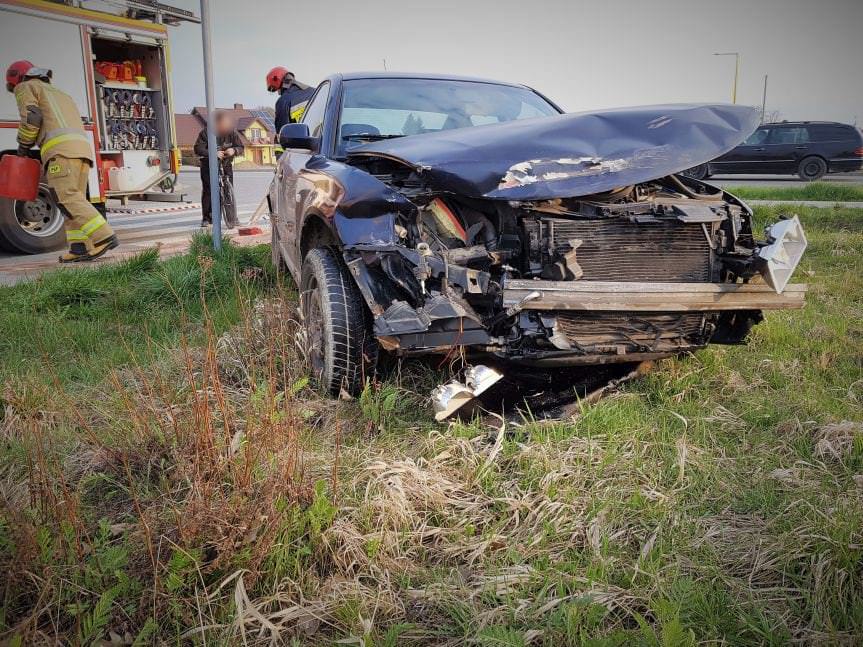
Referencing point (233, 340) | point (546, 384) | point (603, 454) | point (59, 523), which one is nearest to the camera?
point (59, 523)

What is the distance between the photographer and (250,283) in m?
5.43

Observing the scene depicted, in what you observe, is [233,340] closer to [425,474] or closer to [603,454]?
[425,474]

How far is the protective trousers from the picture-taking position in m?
6.80

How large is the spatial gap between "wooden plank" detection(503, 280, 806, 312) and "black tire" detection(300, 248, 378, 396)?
806mm

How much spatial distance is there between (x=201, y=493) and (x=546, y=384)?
72.4 inches

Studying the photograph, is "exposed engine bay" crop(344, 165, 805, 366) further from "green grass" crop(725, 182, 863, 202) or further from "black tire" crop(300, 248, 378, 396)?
"green grass" crop(725, 182, 863, 202)

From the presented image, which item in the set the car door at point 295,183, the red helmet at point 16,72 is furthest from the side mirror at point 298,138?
the red helmet at point 16,72

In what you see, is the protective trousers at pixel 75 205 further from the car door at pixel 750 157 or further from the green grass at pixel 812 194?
the car door at pixel 750 157

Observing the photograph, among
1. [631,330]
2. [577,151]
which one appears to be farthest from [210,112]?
[631,330]

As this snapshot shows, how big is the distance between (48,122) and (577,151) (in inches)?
243

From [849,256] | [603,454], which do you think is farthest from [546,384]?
[849,256]

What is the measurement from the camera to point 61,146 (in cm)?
680

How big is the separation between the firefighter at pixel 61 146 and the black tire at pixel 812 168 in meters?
18.4

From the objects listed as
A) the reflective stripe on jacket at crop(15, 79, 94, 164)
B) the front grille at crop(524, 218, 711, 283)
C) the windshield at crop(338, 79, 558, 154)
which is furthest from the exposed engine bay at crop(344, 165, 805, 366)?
the reflective stripe on jacket at crop(15, 79, 94, 164)
